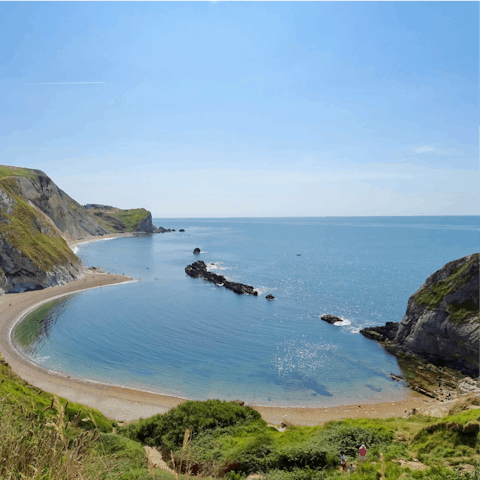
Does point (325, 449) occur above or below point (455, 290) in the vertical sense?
below

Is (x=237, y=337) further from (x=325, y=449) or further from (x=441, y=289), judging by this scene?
(x=325, y=449)

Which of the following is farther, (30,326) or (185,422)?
(30,326)

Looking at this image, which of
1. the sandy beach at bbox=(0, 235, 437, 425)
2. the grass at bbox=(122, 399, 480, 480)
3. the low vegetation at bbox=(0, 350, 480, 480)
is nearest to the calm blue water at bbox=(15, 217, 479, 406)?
the sandy beach at bbox=(0, 235, 437, 425)

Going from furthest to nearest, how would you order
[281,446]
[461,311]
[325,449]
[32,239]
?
[32,239] → [461,311] → [281,446] → [325,449]

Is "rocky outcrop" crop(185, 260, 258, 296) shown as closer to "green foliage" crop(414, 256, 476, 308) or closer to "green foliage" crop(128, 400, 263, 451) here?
"green foliage" crop(414, 256, 476, 308)

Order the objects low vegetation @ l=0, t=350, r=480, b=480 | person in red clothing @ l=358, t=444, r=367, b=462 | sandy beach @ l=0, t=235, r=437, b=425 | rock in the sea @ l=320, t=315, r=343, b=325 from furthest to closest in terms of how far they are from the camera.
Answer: rock in the sea @ l=320, t=315, r=343, b=325 → sandy beach @ l=0, t=235, r=437, b=425 → person in red clothing @ l=358, t=444, r=367, b=462 → low vegetation @ l=0, t=350, r=480, b=480

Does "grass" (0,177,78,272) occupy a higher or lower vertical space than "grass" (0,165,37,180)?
lower

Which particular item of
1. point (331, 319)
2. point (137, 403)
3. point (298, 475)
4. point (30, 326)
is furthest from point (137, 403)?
A: point (331, 319)
